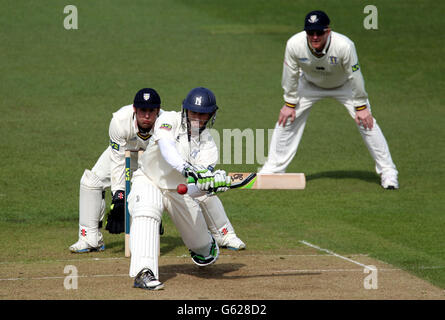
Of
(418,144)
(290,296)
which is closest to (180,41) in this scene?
(418,144)

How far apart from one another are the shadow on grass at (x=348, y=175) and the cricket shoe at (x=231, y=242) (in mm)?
3874

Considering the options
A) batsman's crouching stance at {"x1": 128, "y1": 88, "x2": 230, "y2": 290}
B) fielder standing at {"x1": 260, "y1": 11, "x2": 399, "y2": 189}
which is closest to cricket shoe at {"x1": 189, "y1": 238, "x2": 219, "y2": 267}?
batsman's crouching stance at {"x1": 128, "y1": 88, "x2": 230, "y2": 290}

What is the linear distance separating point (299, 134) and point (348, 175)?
3.81 ft

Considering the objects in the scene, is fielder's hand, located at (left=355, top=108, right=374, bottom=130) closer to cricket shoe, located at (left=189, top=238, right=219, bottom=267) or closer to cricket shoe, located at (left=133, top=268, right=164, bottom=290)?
cricket shoe, located at (left=189, top=238, right=219, bottom=267)

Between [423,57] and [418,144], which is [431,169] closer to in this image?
[418,144]

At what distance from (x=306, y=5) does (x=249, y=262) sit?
1797 centimetres

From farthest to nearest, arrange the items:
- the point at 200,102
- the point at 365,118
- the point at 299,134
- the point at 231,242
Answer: the point at 299,134 < the point at 365,118 < the point at 231,242 < the point at 200,102

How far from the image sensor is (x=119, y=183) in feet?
29.3

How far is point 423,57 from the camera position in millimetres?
21203

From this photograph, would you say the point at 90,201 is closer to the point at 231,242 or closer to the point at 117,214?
the point at 117,214

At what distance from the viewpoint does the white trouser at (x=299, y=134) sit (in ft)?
40.7

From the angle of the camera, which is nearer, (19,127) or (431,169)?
(431,169)

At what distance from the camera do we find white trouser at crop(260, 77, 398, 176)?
40.7ft

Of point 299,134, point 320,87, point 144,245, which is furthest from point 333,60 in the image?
point 144,245
